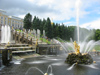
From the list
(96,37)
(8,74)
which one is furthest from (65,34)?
(8,74)

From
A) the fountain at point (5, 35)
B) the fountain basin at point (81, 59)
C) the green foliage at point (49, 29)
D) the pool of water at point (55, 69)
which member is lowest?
the pool of water at point (55, 69)

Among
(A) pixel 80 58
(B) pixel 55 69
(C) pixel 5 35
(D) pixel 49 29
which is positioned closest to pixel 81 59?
(A) pixel 80 58

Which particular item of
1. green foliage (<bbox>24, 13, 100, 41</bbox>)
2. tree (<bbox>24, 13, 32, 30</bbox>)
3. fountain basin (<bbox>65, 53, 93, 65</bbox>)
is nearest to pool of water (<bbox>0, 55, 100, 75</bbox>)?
fountain basin (<bbox>65, 53, 93, 65</bbox>)

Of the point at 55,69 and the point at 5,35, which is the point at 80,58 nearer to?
the point at 55,69

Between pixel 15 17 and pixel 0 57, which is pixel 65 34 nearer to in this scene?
pixel 15 17

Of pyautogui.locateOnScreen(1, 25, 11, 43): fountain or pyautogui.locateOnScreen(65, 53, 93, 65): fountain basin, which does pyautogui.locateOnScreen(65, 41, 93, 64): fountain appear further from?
pyautogui.locateOnScreen(1, 25, 11, 43): fountain

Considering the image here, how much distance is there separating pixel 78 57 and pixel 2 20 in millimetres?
82346

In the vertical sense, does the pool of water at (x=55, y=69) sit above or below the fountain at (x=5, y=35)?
below

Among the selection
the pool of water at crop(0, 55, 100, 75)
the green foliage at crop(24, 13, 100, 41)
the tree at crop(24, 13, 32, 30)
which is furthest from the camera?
the tree at crop(24, 13, 32, 30)

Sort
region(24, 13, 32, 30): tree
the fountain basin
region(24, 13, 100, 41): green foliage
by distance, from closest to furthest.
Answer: the fountain basin → region(24, 13, 100, 41): green foliage → region(24, 13, 32, 30): tree

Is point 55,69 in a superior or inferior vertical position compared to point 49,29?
inferior

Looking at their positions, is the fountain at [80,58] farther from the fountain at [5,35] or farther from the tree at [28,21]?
the tree at [28,21]

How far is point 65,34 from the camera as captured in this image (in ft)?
245

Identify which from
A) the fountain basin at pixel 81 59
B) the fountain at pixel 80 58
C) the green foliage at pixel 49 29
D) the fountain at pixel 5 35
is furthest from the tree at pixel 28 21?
the fountain basin at pixel 81 59
